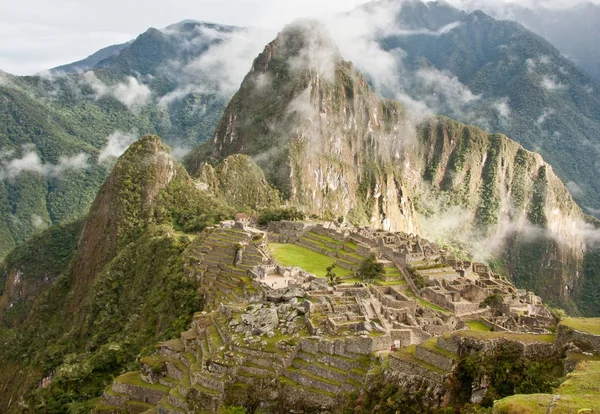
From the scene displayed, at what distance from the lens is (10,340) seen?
8056 cm

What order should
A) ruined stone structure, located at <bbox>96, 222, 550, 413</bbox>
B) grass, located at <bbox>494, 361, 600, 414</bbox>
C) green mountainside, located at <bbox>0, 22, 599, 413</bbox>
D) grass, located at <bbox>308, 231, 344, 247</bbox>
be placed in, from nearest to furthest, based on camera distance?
grass, located at <bbox>494, 361, 600, 414</bbox>
ruined stone structure, located at <bbox>96, 222, 550, 413</bbox>
green mountainside, located at <bbox>0, 22, 599, 413</bbox>
grass, located at <bbox>308, 231, 344, 247</bbox>

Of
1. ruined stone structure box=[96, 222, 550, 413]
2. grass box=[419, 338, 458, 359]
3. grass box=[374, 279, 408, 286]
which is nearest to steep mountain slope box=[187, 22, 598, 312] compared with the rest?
grass box=[374, 279, 408, 286]

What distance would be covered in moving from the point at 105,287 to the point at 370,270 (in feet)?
109

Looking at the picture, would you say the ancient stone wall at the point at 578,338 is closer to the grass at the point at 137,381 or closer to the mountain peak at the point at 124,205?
the grass at the point at 137,381

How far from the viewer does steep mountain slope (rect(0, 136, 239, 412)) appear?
154ft

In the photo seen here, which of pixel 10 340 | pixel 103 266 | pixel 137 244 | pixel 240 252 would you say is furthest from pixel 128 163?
pixel 240 252

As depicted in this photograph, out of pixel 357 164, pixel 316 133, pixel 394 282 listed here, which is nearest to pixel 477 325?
pixel 394 282

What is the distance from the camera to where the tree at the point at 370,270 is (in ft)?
176

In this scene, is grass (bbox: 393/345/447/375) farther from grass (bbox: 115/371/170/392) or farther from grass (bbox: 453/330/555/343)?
grass (bbox: 115/371/170/392)

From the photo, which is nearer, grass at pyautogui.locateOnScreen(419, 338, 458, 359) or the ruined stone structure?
grass at pyautogui.locateOnScreen(419, 338, 458, 359)

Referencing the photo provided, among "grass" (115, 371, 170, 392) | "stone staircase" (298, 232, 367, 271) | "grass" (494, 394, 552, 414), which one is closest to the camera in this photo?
"grass" (494, 394, 552, 414)

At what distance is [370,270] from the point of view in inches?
2130

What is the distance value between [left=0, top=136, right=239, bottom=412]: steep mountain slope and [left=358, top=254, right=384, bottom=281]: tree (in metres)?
14.1

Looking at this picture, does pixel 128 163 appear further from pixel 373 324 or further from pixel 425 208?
pixel 425 208
